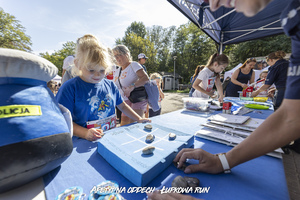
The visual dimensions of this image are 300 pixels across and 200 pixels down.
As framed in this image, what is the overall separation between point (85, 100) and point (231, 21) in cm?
474

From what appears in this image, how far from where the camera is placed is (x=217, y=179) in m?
0.57

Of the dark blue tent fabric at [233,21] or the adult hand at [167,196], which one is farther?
the dark blue tent fabric at [233,21]

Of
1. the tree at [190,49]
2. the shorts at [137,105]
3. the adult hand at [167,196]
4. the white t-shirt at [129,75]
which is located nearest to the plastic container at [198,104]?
the shorts at [137,105]

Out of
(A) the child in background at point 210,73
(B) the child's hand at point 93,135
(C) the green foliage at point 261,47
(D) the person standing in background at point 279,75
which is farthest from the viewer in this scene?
(C) the green foliage at point 261,47

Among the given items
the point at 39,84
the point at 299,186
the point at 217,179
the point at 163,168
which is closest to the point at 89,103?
the point at 39,84

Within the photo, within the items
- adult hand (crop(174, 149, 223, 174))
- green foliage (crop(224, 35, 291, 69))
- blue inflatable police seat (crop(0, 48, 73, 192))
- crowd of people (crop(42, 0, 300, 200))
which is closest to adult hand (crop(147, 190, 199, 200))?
crowd of people (crop(42, 0, 300, 200))

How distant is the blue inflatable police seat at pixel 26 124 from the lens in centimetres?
42

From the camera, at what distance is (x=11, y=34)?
1572 centimetres

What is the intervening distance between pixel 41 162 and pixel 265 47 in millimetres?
19417

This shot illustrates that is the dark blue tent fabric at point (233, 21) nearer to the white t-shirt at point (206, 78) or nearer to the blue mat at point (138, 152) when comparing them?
the white t-shirt at point (206, 78)

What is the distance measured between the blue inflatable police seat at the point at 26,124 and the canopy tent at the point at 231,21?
2390mm

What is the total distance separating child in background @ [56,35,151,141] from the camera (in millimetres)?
1008

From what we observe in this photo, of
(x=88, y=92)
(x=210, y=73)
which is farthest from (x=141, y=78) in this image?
(x=210, y=73)

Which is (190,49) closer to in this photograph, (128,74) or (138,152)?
(128,74)
